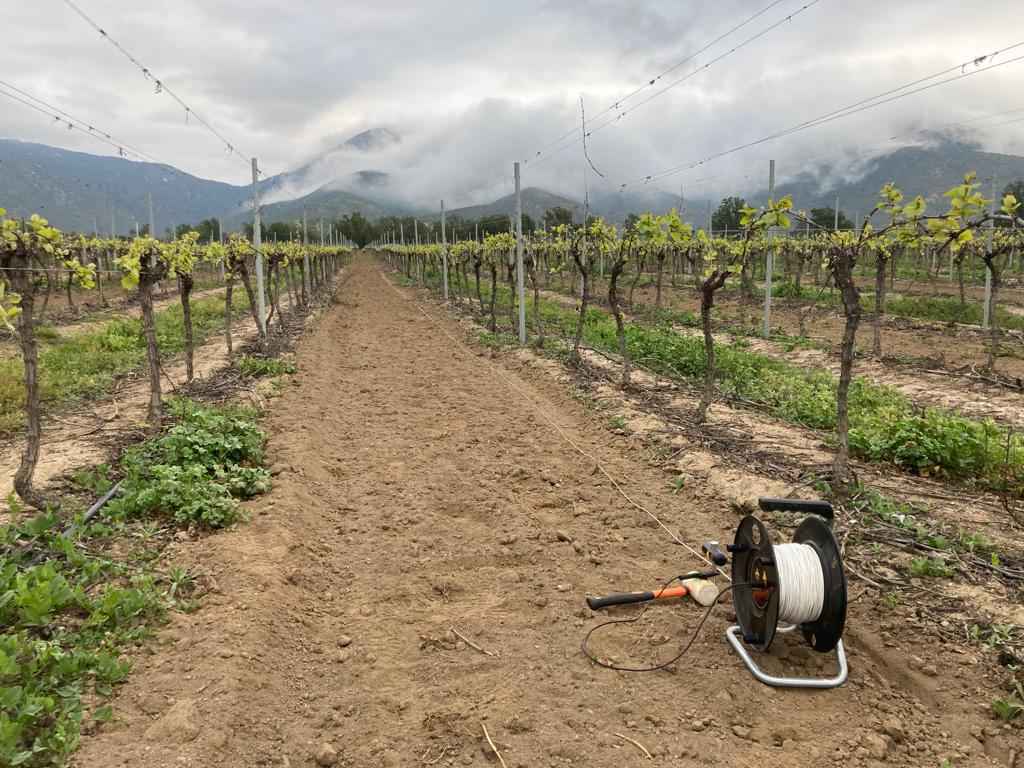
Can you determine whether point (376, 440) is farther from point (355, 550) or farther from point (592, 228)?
point (592, 228)

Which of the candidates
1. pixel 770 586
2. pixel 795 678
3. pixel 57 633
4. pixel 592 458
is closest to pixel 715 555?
pixel 770 586

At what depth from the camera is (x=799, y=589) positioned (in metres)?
3.84

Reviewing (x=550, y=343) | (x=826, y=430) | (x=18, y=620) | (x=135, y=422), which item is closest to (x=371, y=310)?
(x=550, y=343)

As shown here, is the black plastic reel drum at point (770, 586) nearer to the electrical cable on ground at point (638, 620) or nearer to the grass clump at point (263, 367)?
the electrical cable on ground at point (638, 620)

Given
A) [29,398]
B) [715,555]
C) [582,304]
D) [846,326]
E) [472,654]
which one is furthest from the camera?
[582,304]

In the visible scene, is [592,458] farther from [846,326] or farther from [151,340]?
[151,340]

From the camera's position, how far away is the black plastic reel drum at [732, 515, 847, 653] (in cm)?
378

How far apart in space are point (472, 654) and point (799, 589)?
2.08 m

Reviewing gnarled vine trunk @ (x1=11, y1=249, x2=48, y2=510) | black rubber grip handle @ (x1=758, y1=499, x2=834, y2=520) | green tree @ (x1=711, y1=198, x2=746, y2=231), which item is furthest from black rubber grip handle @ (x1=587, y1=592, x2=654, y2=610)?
green tree @ (x1=711, y1=198, x2=746, y2=231)

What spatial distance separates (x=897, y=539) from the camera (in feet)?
17.1

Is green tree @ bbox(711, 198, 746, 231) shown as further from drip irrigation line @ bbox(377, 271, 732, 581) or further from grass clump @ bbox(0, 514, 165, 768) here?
grass clump @ bbox(0, 514, 165, 768)

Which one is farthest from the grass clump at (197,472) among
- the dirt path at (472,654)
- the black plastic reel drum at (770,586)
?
the black plastic reel drum at (770,586)

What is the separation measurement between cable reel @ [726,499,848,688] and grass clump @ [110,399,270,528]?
441cm

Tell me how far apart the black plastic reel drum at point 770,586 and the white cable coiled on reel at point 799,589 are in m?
0.03
